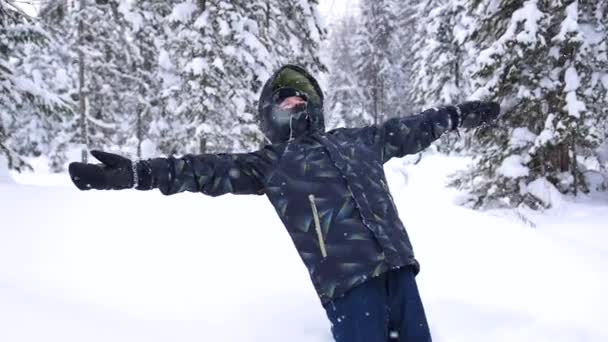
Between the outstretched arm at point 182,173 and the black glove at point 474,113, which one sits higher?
the black glove at point 474,113

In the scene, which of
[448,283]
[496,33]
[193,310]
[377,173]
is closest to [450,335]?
[448,283]

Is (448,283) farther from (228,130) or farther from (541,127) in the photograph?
(228,130)

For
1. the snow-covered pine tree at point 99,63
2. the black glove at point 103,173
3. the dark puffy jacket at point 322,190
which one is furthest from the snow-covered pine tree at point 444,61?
the black glove at point 103,173

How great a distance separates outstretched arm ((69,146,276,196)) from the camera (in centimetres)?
266

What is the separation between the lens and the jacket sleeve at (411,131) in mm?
3500

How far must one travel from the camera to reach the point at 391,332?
3.01 m

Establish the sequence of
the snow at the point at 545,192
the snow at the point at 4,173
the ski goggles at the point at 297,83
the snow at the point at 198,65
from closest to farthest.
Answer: the ski goggles at the point at 297,83 → the snow at the point at 4,173 → the snow at the point at 545,192 → the snow at the point at 198,65

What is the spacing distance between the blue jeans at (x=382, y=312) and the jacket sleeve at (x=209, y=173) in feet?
2.84

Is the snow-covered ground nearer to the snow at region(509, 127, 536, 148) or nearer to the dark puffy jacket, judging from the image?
the dark puffy jacket

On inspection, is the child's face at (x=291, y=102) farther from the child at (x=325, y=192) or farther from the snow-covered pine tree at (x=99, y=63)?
the snow-covered pine tree at (x=99, y=63)

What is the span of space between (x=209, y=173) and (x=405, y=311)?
1352 millimetres

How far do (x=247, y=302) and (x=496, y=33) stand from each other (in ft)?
29.5

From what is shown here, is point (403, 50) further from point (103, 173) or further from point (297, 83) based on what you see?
point (103, 173)

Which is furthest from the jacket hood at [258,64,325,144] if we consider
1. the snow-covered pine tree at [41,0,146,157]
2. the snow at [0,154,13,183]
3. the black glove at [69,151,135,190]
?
the snow-covered pine tree at [41,0,146,157]
